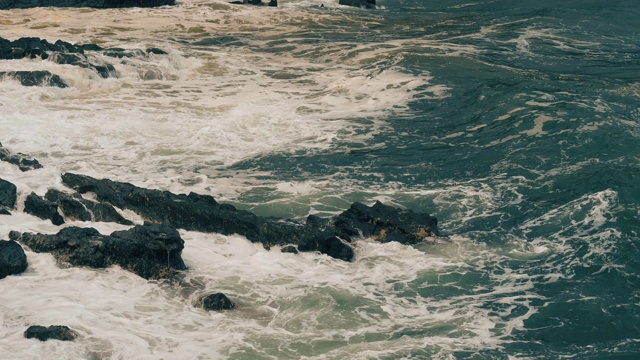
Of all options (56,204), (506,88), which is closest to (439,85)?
(506,88)

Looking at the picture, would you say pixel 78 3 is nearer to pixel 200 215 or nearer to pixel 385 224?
pixel 200 215

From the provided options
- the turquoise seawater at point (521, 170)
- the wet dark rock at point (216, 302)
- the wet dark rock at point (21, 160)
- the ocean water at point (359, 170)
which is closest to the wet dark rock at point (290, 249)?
the ocean water at point (359, 170)

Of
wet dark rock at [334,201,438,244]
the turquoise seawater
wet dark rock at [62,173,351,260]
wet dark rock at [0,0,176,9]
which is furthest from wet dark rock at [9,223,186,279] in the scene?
wet dark rock at [0,0,176,9]

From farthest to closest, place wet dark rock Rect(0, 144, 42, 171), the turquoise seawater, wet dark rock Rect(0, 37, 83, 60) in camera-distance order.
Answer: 1. wet dark rock Rect(0, 37, 83, 60)
2. wet dark rock Rect(0, 144, 42, 171)
3. the turquoise seawater

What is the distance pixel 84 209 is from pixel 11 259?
268 cm

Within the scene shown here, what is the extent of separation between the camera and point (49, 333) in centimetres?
1367

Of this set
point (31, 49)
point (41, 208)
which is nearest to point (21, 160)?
point (41, 208)

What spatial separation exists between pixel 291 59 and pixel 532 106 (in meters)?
11.5

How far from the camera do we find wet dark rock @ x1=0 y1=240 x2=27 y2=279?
1570 cm

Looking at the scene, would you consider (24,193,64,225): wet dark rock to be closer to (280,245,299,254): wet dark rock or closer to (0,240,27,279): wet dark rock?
(0,240,27,279): wet dark rock

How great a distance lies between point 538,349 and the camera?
14.4 m

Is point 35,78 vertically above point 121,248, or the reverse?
point 35,78

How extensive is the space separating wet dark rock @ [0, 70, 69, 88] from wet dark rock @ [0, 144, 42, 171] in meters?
8.23

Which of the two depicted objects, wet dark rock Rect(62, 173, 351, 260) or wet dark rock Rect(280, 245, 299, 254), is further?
wet dark rock Rect(62, 173, 351, 260)
